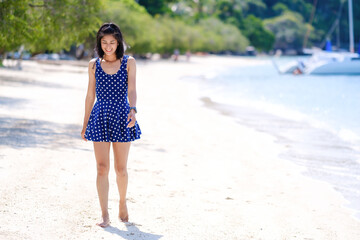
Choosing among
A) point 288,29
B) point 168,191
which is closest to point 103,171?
point 168,191

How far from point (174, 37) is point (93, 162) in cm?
7145

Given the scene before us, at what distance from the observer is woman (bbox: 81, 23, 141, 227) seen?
4590 mm

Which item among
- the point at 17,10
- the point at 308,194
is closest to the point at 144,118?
the point at 17,10

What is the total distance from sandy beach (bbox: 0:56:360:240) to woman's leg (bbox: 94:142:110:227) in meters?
0.14

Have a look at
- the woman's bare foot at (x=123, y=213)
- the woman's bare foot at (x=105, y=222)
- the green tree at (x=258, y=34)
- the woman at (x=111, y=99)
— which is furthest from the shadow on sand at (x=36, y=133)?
the green tree at (x=258, y=34)

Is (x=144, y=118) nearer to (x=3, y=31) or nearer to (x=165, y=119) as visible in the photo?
(x=165, y=119)

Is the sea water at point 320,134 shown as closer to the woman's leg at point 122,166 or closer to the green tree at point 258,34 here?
the woman's leg at point 122,166

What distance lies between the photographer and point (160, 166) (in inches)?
314

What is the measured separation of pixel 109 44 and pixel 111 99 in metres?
0.46

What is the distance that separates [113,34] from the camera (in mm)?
4582

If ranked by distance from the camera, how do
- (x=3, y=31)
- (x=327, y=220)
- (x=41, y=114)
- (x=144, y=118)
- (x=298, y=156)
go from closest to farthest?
(x=327, y=220), (x=298, y=156), (x=3, y=31), (x=41, y=114), (x=144, y=118)

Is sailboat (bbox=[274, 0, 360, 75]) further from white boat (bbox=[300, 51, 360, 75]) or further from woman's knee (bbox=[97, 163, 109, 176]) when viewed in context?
woman's knee (bbox=[97, 163, 109, 176])

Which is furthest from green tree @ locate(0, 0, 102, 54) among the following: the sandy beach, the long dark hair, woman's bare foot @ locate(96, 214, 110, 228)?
woman's bare foot @ locate(96, 214, 110, 228)

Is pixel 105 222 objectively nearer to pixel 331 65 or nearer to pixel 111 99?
pixel 111 99
